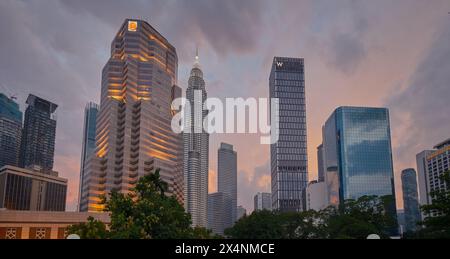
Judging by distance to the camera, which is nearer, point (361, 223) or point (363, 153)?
point (361, 223)

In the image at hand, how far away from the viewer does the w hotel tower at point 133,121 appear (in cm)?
13850

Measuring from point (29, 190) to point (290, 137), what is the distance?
106m

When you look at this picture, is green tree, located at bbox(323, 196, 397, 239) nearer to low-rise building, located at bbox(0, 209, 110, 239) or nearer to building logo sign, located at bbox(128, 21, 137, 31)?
low-rise building, located at bbox(0, 209, 110, 239)

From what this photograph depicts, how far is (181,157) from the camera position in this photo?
167 metres

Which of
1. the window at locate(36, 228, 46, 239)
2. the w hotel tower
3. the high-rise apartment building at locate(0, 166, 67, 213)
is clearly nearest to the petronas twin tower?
the w hotel tower

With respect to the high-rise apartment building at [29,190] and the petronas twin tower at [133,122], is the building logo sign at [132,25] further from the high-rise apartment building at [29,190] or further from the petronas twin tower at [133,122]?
the high-rise apartment building at [29,190]

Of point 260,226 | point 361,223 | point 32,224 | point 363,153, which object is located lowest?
point 260,226

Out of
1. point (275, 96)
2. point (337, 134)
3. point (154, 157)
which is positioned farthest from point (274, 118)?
point (154, 157)

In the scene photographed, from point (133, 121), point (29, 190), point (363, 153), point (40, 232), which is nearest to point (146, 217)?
point (40, 232)

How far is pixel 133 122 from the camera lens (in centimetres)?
14775

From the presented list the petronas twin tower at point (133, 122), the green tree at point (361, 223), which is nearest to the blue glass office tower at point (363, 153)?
the petronas twin tower at point (133, 122)

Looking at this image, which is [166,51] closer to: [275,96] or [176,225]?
[275,96]

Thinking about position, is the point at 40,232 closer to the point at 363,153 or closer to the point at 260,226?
the point at 260,226
